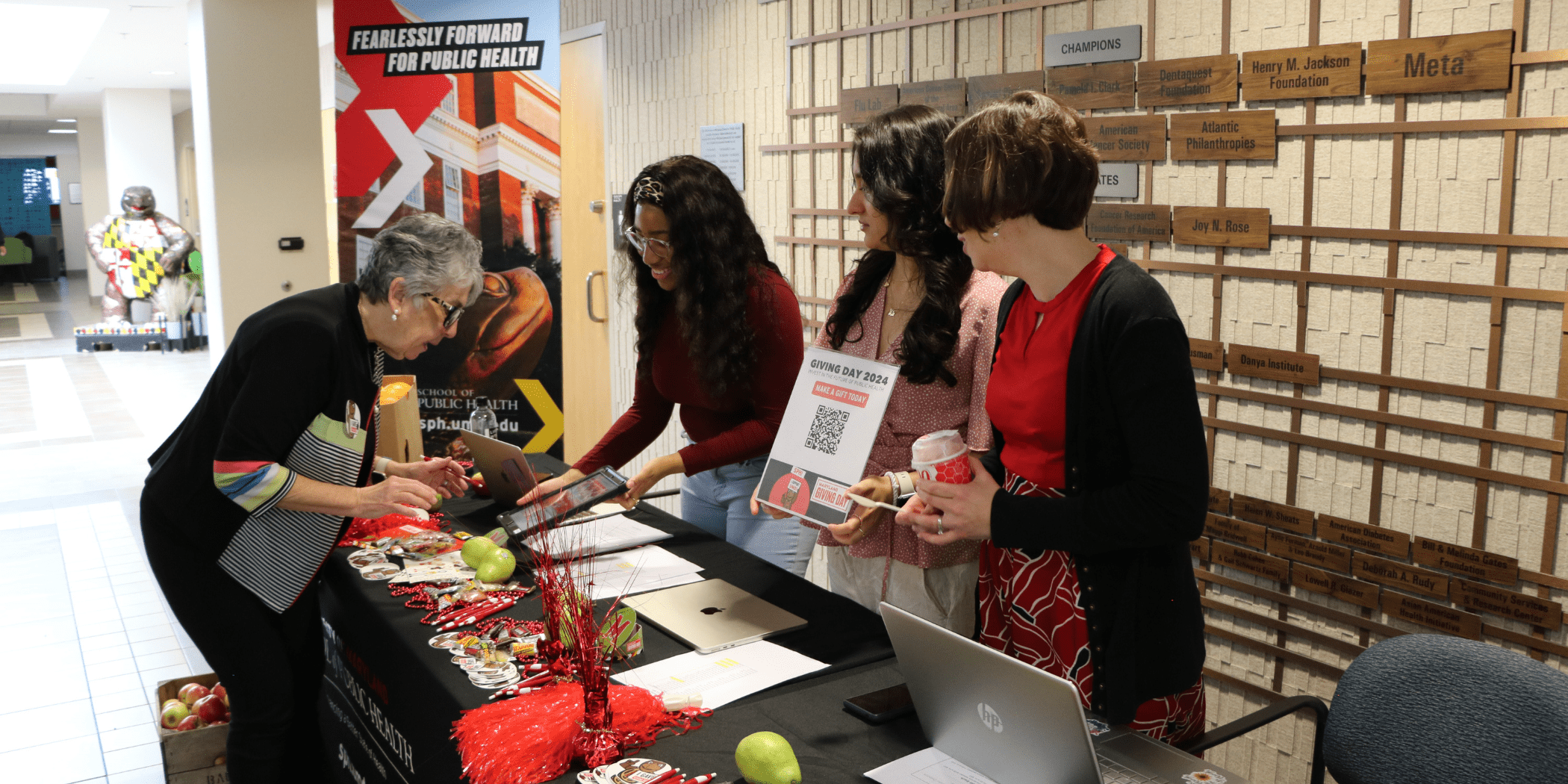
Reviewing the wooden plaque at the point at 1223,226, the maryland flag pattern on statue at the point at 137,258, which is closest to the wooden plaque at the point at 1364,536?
the wooden plaque at the point at 1223,226

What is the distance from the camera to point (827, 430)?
1840mm

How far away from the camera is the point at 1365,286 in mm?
2303

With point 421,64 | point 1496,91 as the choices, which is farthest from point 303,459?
point 421,64

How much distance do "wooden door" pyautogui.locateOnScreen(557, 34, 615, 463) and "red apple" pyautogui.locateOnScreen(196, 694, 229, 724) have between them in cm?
299

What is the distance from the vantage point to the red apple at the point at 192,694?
2721 millimetres

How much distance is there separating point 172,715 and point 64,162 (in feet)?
107

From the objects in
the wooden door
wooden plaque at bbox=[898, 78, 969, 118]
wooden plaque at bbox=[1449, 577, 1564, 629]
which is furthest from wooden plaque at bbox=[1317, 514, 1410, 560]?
the wooden door

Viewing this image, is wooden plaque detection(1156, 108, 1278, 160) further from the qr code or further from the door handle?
the door handle

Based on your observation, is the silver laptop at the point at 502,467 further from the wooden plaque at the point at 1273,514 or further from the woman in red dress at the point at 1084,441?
the wooden plaque at the point at 1273,514

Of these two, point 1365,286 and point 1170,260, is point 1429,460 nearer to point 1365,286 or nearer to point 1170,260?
point 1365,286

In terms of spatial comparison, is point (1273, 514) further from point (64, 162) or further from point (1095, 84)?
point (64, 162)

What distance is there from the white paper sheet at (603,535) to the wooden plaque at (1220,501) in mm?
1391

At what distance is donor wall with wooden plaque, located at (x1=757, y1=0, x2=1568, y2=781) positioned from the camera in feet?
6.74

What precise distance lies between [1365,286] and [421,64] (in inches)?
155
